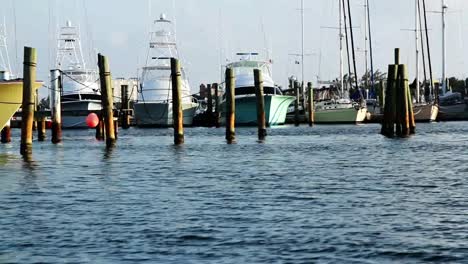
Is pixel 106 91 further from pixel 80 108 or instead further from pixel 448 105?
pixel 448 105

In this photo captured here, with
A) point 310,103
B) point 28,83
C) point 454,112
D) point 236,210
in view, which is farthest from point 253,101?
point 236,210

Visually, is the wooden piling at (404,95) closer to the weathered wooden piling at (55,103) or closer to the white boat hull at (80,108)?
the weathered wooden piling at (55,103)

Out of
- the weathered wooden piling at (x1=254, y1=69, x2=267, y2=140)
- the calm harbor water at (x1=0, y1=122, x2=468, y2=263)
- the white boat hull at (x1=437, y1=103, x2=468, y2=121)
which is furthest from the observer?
the white boat hull at (x1=437, y1=103, x2=468, y2=121)

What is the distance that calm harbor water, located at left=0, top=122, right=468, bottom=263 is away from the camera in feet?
49.8

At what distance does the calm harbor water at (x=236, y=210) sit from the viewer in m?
15.2

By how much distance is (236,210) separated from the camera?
19.6 meters

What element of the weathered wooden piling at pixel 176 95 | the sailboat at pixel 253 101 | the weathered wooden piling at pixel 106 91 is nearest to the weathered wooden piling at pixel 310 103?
the sailboat at pixel 253 101

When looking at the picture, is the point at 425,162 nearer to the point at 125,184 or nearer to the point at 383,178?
the point at 383,178

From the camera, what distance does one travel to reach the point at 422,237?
53.2ft

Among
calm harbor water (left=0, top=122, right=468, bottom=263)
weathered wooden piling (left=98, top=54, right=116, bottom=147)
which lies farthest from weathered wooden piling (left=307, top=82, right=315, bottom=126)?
calm harbor water (left=0, top=122, right=468, bottom=263)

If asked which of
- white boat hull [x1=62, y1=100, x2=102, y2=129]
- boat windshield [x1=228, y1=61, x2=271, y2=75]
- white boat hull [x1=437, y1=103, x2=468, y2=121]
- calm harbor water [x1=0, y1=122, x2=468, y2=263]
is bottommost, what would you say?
calm harbor water [x1=0, y1=122, x2=468, y2=263]

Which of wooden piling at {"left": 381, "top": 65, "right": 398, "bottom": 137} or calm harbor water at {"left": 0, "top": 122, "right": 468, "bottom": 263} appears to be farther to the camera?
wooden piling at {"left": 381, "top": 65, "right": 398, "bottom": 137}

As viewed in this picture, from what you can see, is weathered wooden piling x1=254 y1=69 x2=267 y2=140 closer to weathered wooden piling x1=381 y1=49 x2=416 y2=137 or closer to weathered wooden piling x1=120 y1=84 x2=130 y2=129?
weathered wooden piling x1=381 y1=49 x2=416 y2=137

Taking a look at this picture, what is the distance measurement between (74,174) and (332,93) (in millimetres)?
63559
